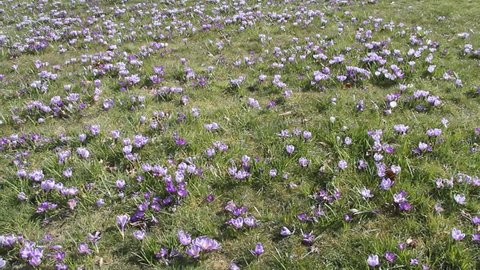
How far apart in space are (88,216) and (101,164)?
2.75 ft

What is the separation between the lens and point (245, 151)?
17.2ft

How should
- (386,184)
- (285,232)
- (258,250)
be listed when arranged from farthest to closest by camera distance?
(386,184)
(285,232)
(258,250)

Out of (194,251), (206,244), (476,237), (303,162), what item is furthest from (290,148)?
(476,237)

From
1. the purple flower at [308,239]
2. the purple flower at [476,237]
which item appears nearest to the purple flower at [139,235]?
the purple flower at [308,239]

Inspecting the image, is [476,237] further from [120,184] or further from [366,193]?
[120,184]

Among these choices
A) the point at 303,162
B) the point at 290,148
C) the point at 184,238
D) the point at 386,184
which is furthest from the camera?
the point at 290,148

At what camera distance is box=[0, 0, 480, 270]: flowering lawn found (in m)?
3.94

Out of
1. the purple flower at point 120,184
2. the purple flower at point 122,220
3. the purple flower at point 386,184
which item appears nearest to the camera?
the purple flower at point 122,220

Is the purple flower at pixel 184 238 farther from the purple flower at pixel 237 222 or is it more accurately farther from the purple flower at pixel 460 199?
the purple flower at pixel 460 199

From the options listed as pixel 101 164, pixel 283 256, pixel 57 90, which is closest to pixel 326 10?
pixel 57 90

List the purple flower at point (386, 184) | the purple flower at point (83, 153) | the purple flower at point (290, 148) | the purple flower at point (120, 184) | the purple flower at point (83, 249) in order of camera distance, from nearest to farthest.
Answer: the purple flower at point (83, 249), the purple flower at point (386, 184), the purple flower at point (120, 184), the purple flower at point (290, 148), the purple flower at point (83, 153)

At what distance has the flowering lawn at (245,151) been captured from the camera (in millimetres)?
3936

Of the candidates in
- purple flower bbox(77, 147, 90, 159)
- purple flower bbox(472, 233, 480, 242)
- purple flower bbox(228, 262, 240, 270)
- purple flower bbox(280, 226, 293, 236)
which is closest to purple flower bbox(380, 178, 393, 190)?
purple flower bbox(472, 233, 480, 242)

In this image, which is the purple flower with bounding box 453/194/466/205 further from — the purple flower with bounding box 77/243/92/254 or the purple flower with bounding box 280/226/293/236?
the purple flower with bounding box 77/243/92/254
